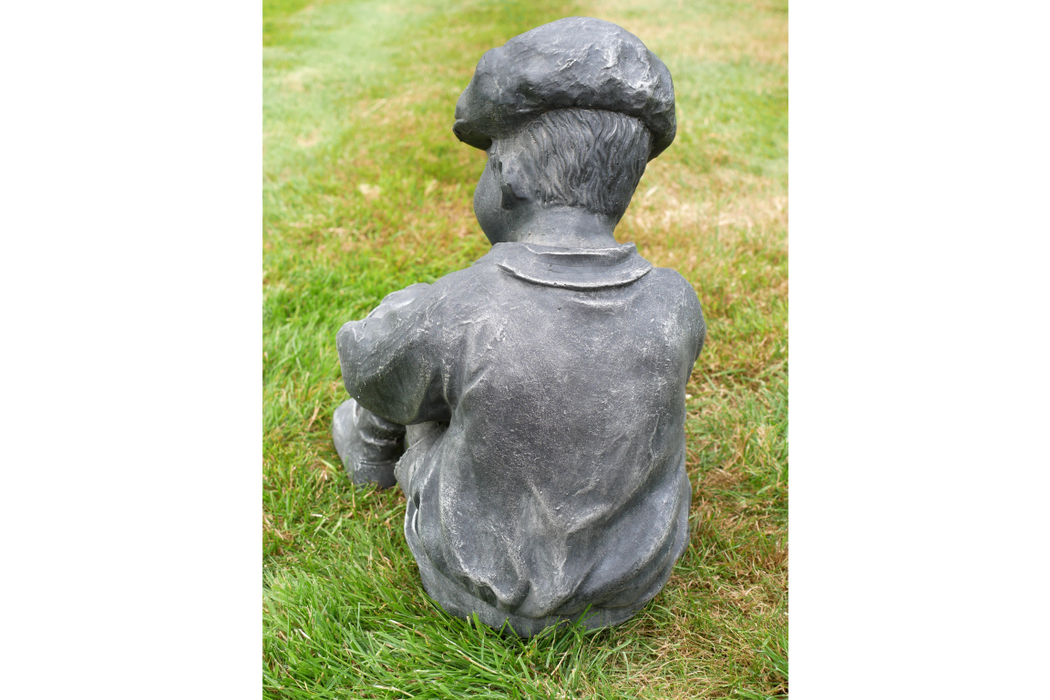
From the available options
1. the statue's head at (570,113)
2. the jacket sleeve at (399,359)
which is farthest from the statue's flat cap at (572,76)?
the jacket sleeve at (399,359)

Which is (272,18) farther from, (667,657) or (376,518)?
(667,657)

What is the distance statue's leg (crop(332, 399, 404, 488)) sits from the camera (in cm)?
263

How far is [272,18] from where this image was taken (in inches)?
356

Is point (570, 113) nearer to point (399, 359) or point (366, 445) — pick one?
point (399, 359)

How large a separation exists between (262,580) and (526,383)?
1.37 m

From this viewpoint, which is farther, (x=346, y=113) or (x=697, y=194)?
(x=346, y=113)

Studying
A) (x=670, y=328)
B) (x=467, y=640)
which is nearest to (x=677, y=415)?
(x=670, y=328)

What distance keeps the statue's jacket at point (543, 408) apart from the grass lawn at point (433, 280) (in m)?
0.31

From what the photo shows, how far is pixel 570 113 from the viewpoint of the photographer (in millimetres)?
1686

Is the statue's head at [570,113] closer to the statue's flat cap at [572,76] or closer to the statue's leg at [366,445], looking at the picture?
the statue's flat cap at [572,76]

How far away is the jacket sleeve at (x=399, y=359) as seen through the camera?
1.73 m

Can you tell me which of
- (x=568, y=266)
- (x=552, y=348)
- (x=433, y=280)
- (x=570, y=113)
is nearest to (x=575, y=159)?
(x=570, y=113)

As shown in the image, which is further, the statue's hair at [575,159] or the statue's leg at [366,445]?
the statue's leg at [366,445]

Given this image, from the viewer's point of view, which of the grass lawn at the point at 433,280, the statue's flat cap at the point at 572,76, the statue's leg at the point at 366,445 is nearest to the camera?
the statue's flat cap at the point at 572,76
